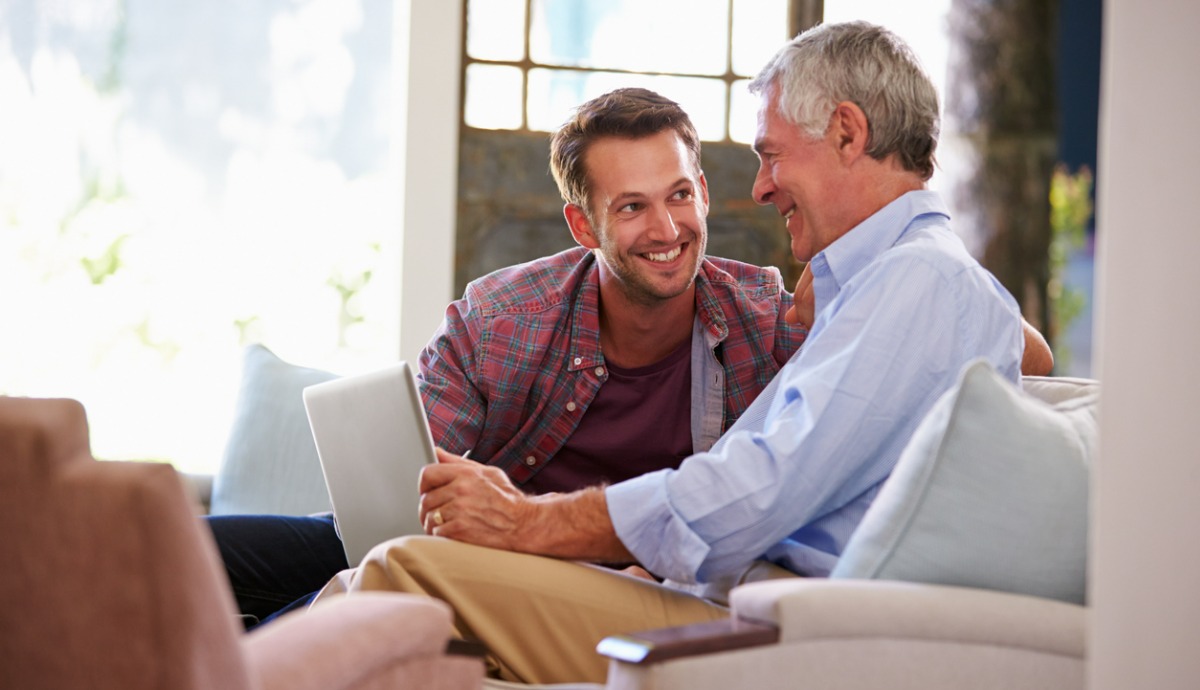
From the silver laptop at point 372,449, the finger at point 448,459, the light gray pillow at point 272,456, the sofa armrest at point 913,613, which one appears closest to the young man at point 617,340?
the silver laptop at point 372,449

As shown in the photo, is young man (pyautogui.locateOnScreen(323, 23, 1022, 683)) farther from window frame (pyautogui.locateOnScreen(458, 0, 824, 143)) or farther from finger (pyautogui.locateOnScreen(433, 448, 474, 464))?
window frame (pyautogui.locateOnScreen(458, 0, 824, 143))

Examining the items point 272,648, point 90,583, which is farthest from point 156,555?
point 272,648

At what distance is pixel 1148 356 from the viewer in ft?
3.41

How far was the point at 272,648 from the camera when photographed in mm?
1124

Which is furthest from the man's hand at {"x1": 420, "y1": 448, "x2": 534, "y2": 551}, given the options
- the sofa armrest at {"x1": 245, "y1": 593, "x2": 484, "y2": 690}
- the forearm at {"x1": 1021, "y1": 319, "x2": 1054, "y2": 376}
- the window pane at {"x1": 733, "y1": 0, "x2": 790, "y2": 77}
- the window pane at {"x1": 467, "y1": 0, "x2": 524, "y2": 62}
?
the window pane at {"x1": 733, "y1": 0, "x2": 790, "y2": 77}

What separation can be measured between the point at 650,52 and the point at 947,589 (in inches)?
130

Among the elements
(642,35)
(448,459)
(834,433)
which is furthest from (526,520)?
(642,35)

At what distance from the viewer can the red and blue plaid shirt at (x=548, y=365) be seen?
2.37 metres

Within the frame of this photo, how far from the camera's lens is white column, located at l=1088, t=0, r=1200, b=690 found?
102cm

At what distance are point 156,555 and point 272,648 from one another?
9.0 inches

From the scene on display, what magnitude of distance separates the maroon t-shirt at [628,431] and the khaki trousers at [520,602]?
0.70 m

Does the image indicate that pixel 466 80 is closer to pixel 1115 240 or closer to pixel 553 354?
pixel 553 354

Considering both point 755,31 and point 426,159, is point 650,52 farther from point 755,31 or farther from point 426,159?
point 426,159

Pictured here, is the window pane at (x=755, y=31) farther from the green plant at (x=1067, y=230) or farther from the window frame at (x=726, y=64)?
the green plant at (x=1067, y=230)
